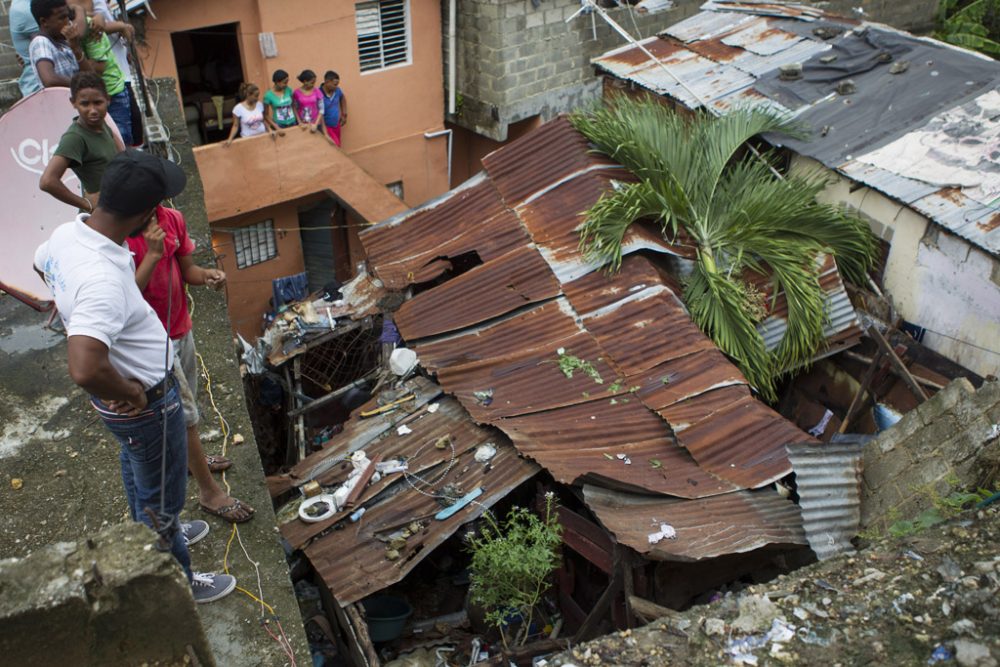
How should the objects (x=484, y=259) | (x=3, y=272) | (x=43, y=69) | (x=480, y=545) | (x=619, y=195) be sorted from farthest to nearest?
(x=484, y=259)
(x=619, y=195)
(x=43, y=69)
(x=480, y=545)
(x=3, y=272)

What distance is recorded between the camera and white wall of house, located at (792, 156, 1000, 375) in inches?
303

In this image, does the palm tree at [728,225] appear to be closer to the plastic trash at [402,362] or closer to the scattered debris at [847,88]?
the scattered debris at [847,88]

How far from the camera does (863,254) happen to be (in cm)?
855

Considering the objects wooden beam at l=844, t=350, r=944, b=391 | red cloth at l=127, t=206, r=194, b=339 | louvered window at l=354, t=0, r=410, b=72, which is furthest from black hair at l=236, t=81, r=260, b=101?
wooden beam at l=844, t=350, r=944, b=391

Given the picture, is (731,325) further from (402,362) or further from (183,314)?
(183,314)

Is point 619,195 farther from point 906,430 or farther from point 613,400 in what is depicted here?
point 906,430

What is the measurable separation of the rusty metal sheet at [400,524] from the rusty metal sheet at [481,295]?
149cm

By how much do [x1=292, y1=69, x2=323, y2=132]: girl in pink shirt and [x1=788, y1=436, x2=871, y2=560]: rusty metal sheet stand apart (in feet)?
32.0

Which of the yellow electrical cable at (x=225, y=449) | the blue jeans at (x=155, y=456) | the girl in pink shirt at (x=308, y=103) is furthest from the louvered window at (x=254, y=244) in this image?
the blue jeans at (x=155, y=456)

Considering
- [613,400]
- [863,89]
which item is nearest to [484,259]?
[613,400]

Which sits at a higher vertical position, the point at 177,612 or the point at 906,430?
the point at 177,612

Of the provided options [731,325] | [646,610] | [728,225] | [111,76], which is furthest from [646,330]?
[111,76]

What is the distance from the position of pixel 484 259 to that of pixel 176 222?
3.99 meters

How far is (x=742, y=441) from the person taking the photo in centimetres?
647
